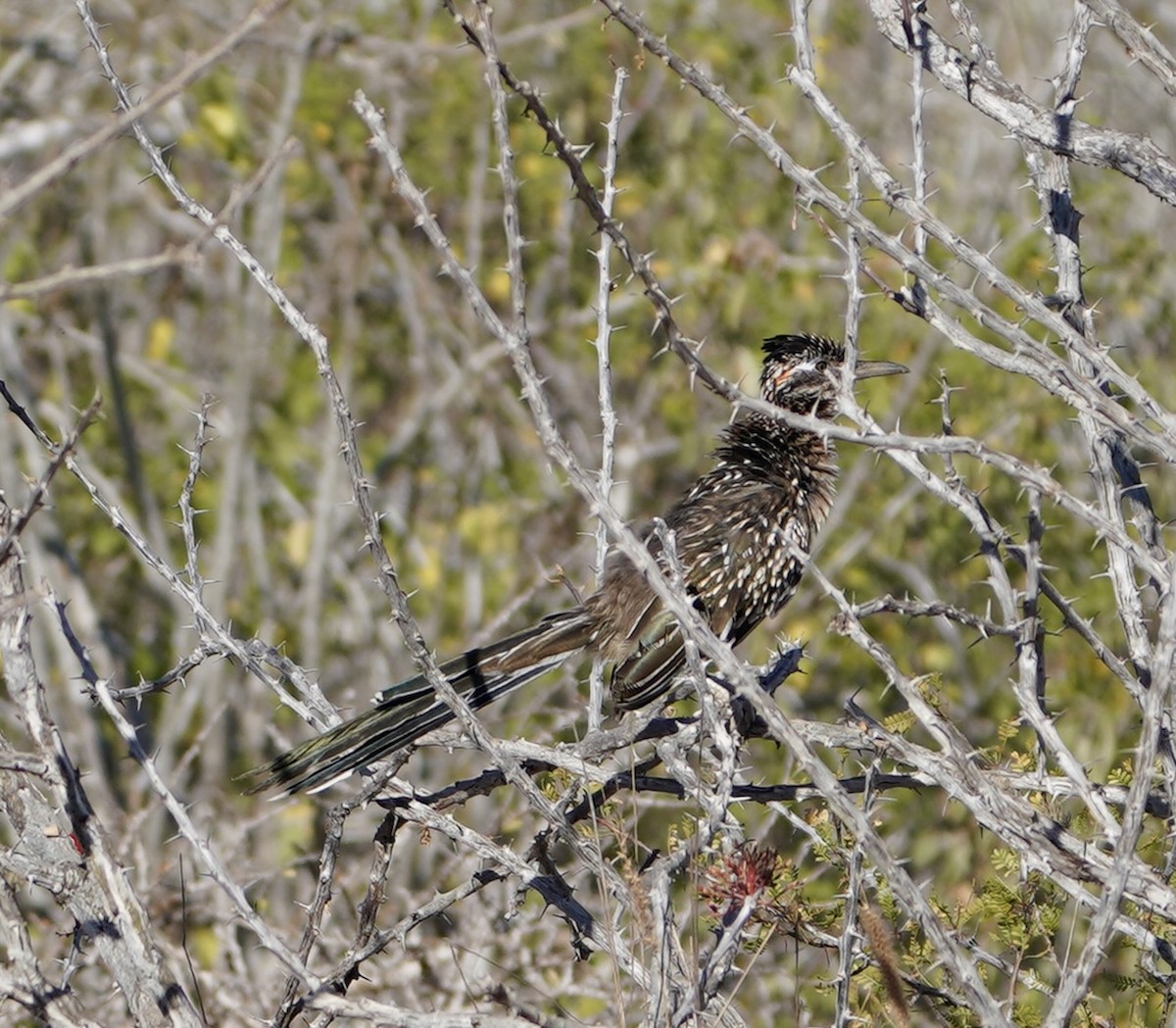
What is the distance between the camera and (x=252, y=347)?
7.93 meters

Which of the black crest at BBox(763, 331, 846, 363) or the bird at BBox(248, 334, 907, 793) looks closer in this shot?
the bird at BBox(248, 334, 907, 793)

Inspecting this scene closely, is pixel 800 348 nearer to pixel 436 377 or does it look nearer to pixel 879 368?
pixel 879 368

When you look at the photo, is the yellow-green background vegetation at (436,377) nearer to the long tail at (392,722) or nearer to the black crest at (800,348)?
the black crest at (800,348)

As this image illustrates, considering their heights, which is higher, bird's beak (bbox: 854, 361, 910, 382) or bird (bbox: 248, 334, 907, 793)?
bird's beak (bbox: 854, 361, 910, 382)

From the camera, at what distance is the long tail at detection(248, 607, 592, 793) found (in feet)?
12.1

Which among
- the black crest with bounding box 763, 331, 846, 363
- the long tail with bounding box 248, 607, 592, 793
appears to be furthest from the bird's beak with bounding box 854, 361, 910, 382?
the long tail with bounding box 248, 607, 592, 793

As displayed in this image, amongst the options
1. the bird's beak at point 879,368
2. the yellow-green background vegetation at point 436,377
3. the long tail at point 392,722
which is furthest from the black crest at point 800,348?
the long tail at point 392,722

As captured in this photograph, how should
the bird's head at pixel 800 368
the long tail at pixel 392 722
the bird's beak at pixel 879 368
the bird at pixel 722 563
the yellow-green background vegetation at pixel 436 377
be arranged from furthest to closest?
the yellow-green background vegetation at pixel 436 377 < the bird's head at pixel 800 368 < the bird's beak at pixel 879 368 < the bird at pixel 722 563 < the long tail at pixel 392 722

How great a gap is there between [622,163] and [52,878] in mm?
7282

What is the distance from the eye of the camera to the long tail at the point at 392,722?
3678 mm

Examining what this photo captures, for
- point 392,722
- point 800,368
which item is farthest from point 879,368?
point 392,722

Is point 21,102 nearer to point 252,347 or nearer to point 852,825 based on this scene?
point 252,347

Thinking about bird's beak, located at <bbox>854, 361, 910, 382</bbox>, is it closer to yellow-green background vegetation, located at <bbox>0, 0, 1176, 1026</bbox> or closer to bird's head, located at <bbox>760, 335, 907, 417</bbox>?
bird's head, located at <bbox>760, 335, 907, 417</bbox>

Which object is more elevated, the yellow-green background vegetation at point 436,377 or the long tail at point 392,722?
the yellow-green background vegetation at point 436,377
